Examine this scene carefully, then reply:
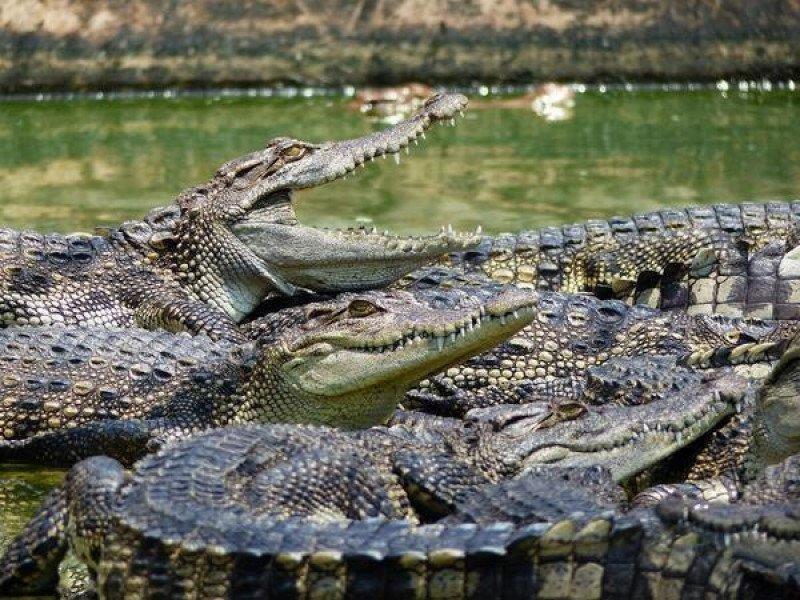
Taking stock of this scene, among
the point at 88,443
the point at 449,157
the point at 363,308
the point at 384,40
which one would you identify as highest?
the point at 363,308

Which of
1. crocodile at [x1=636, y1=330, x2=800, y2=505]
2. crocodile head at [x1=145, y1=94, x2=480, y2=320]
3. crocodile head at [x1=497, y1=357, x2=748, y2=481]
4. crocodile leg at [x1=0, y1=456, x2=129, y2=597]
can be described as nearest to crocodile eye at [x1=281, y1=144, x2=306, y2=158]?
crocodile head at [x1=145, y1=94, x2=480, y2=320]

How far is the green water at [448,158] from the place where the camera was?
9.72 metres

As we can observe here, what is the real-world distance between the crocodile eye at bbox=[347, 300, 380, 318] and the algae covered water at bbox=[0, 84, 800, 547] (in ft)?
12.2

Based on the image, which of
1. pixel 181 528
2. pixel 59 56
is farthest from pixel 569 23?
pixel 181 528

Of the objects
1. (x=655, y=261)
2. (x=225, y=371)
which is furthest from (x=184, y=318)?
(x=655, y=261)

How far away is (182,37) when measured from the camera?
13328 millimetres

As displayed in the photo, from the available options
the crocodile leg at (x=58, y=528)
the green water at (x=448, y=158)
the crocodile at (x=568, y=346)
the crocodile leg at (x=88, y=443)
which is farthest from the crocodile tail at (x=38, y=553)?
the green water at (x=448, y=158)

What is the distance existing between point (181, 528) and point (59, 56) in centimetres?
1028

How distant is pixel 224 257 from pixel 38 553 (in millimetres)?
2747

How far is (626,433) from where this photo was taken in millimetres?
4863

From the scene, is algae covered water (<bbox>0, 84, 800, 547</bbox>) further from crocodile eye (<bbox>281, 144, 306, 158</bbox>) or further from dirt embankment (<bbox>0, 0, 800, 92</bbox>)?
crocodile eye (<bbox>281, 144, 306, 158</bbox>)

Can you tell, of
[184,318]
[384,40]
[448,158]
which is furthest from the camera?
[384,40]

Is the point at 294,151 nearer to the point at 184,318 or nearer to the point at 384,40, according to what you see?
the point at 184,318

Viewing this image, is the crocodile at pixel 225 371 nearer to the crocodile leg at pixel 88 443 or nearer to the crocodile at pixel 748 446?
the crocodile leg at pixel 88 443
